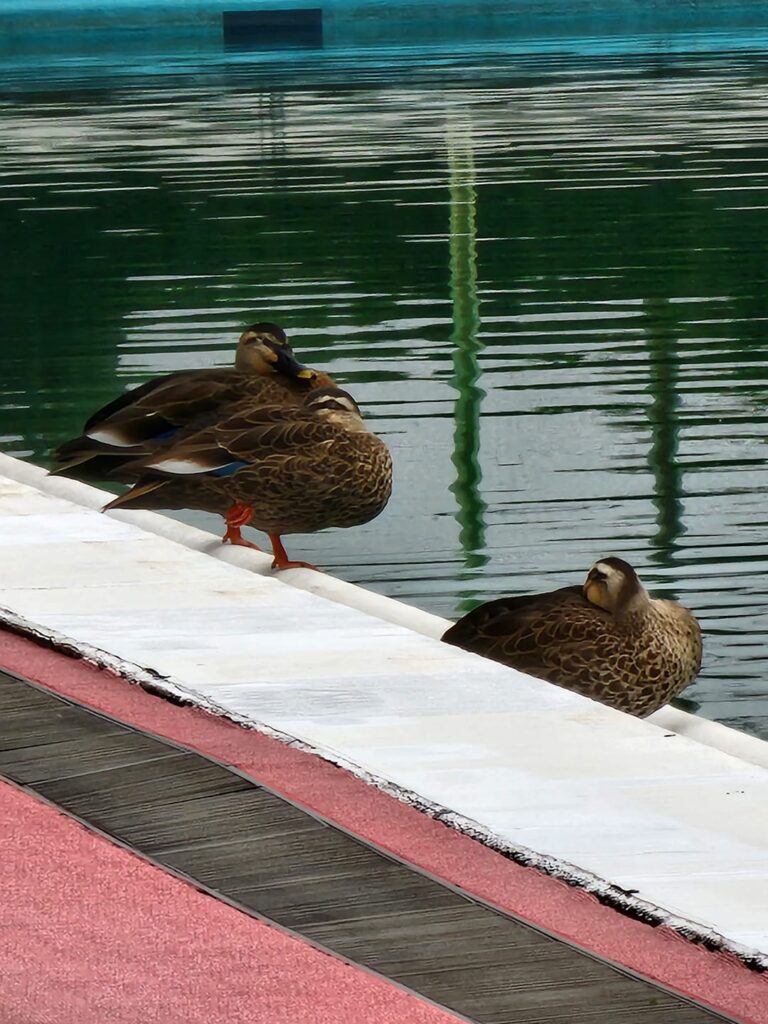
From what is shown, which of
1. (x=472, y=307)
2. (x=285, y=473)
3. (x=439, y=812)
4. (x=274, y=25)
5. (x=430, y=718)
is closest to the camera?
(x=439, y=812)

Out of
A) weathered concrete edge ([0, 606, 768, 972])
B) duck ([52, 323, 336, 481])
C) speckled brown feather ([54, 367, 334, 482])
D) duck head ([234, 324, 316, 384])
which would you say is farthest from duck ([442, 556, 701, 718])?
duck head ([234, 324, 316, 384])

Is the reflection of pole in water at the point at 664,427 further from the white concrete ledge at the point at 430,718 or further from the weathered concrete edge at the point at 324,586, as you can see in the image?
the white concrete ledge at the point at 430,718

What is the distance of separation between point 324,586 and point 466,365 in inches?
221

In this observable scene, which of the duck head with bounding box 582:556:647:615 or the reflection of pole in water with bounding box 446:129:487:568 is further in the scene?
the reflection of pole in water with bounding box 446:129:487:568

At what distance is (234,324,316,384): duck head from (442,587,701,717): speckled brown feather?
219cm

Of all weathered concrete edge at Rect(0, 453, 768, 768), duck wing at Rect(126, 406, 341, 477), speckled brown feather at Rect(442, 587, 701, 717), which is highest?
duck wing at Rect(126, 406, 341, 477)

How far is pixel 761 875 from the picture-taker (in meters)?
4.27

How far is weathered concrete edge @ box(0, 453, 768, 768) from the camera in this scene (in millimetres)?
5691

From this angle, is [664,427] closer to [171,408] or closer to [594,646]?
[171,408]

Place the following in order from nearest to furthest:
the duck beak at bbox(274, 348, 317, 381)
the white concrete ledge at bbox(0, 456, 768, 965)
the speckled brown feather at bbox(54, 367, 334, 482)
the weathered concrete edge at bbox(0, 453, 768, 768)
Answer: the white concrete ledge at bbox(0, 456, 768, 965)
the weathered concrete edge at bbox(0, 453, 768, 768)
the speckled brown feather at bbox(54, 367, 334, 482)
the duck beak at bbox(274, 348, 317, 381)

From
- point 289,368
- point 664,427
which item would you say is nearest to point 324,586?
point 289,368

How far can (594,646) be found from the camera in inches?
240

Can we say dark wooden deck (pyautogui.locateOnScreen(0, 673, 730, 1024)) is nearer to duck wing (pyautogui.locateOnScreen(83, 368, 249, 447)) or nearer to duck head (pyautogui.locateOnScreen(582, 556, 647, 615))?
duck head (pyautogui.locateOnScreen(582, 556, 647, 615))

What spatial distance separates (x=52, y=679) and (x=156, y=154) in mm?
21473
